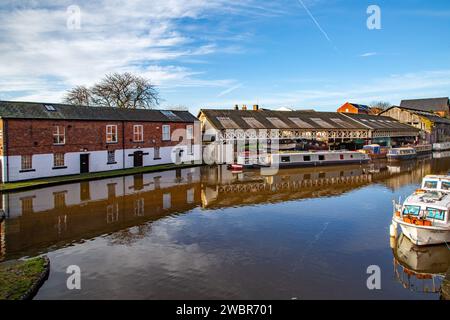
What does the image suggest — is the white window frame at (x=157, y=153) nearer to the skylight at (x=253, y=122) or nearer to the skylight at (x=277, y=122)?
the skylight at (x=253, y=122)

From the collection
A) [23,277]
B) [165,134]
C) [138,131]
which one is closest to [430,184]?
[23,277]

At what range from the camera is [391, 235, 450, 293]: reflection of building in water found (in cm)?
1152

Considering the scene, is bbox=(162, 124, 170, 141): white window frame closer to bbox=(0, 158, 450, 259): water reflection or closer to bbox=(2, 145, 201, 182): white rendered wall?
bbox=(2, 145, 201, 182): white rendered wall

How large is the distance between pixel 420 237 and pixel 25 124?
90.4ft

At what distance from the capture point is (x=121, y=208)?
20359 mm

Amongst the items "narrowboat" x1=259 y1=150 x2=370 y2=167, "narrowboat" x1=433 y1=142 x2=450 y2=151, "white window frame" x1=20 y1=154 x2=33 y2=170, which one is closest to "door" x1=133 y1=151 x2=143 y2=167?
"white window frame" x1=20 y1=154 x2=33 y2=170

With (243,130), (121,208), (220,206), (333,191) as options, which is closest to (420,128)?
(243,130)

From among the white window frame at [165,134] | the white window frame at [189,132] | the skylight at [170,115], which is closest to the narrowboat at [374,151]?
the white window frame at [189,132]

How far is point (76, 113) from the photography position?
103 ft

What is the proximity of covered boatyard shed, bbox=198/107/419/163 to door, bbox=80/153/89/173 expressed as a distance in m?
15.9

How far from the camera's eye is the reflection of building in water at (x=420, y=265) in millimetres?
11516

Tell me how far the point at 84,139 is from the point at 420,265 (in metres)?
27.7

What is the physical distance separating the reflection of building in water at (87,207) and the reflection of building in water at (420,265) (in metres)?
11.6
